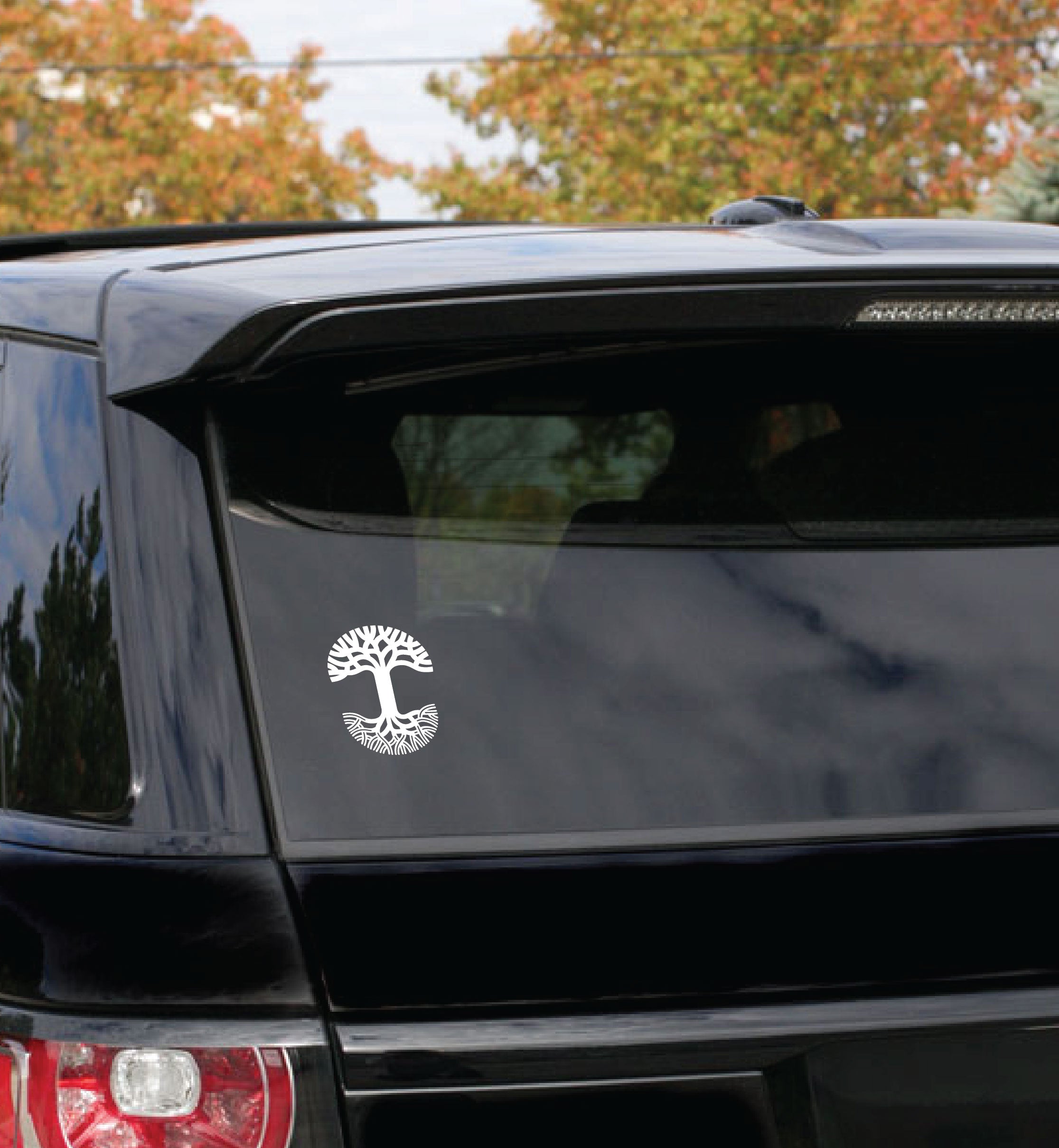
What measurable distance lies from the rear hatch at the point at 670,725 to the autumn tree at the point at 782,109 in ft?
125

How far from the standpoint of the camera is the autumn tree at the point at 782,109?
40.2 meters

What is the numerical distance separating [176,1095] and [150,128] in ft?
137

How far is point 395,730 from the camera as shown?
2025 millimetres

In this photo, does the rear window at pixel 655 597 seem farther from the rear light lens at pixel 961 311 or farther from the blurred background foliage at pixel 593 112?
the blurred background foliage at pixel 593 112

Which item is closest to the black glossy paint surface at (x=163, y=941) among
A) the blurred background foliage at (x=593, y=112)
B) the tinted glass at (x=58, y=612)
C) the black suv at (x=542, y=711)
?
the black suv at (x=542, y=711)

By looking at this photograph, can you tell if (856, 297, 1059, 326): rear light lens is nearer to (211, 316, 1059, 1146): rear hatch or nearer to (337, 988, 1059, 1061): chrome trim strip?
(211, 316, 1059, 1146): rear hatch

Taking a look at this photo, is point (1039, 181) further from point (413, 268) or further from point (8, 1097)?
point (8, 1097)

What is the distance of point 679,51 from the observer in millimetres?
40781

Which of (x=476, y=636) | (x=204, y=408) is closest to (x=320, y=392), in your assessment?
(x=204, y=408)

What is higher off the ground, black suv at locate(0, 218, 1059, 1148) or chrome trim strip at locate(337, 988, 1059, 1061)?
black suv at locate(0, 218, 1059, 1148)

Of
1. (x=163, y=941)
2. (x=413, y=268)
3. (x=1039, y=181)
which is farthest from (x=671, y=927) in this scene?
(x=1039, y=181)

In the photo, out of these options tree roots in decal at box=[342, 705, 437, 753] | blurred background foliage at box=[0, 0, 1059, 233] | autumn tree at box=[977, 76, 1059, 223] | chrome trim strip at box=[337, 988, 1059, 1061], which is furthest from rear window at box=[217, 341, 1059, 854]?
blurred background foliage at box=[0, 0, 1059, 233]

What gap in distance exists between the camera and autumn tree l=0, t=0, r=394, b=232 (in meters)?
41.2

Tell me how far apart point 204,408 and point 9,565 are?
37 cm
